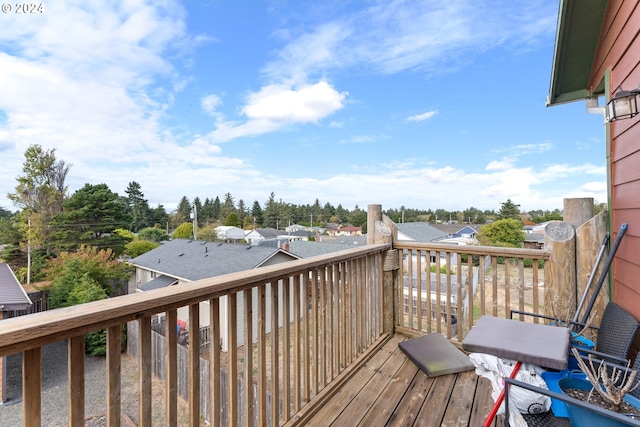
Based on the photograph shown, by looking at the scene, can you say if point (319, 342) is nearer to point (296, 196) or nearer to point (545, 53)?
point (545, 53)

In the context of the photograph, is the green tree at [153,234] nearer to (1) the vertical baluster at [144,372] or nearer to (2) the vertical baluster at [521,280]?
(1) the vertical baluster at [144,372]

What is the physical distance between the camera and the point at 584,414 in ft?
3.34

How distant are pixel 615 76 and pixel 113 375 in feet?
11.3

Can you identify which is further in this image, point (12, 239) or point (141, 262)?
point (141, 262)

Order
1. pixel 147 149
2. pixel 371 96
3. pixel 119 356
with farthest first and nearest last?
pixel 147 149 → pixel 371 96 → pixel 119 356

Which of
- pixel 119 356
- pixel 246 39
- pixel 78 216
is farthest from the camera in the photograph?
pixel 246 39

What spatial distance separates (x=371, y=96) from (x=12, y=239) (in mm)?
9618

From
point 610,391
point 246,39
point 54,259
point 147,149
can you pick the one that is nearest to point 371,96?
point 246,39

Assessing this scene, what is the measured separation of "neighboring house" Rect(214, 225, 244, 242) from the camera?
10.6 m

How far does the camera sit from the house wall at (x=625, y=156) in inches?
68.1

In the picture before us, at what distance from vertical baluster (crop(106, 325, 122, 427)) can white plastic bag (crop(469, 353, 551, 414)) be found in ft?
4.97

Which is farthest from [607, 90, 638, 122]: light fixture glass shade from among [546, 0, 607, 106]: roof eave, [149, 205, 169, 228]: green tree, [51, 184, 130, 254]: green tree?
[149, 205, 169, 228]: green tree

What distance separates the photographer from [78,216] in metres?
4.46

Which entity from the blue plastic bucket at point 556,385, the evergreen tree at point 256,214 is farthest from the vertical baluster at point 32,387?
the evergreen tree at point 256,214
